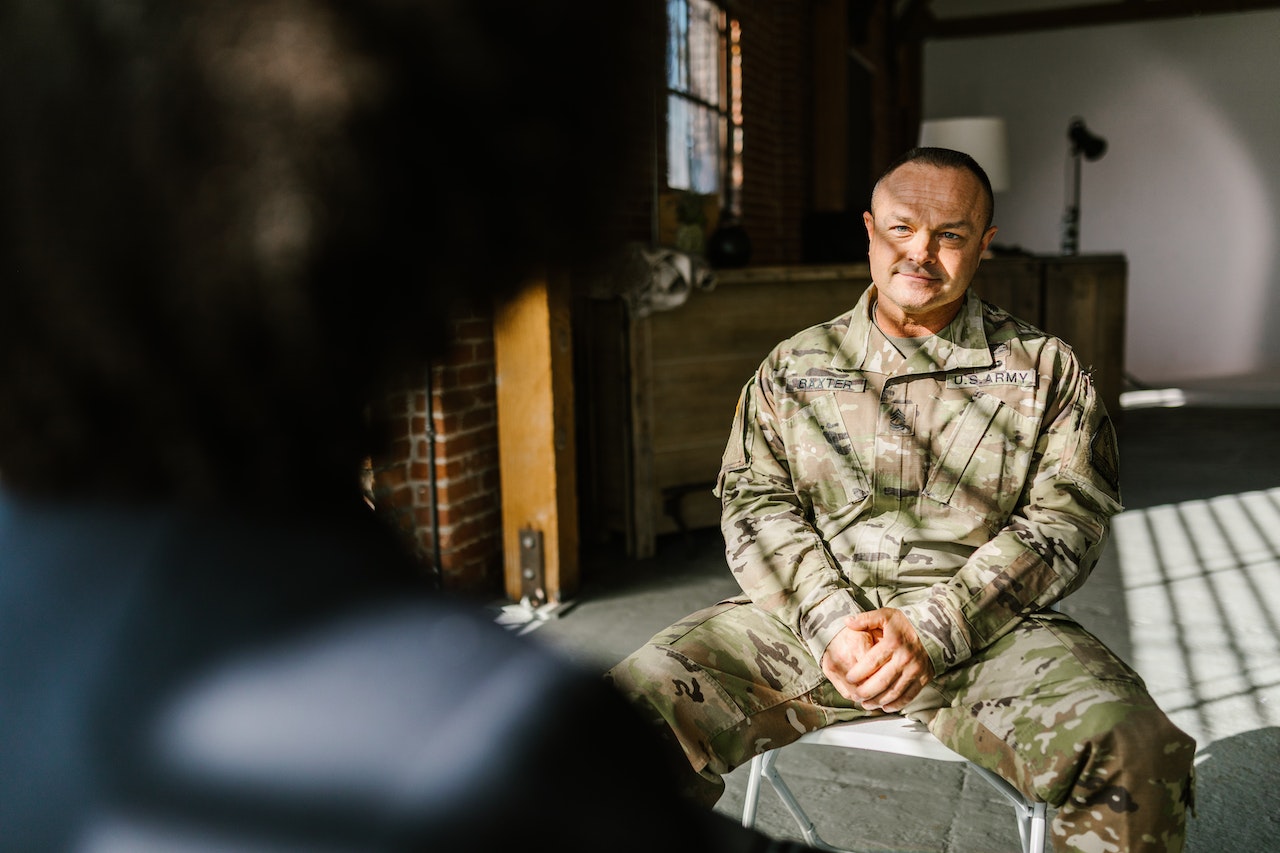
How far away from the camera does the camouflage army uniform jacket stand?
1522 mm

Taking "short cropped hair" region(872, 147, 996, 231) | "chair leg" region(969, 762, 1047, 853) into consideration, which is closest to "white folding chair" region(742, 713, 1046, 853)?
"chair leg" region(969, 762, 1047, 853)

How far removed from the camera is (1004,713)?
137 cm

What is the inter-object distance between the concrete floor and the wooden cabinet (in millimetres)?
174

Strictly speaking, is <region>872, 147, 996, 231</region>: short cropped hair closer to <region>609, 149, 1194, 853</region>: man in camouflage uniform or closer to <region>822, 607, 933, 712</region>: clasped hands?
<region>609, 149, 1194, 853</region>: man in camouflage uniform

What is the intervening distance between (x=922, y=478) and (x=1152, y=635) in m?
1.75

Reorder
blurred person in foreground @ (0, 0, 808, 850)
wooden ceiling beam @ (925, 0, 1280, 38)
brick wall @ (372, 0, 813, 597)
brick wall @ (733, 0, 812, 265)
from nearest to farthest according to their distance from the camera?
blurred person in foreground @ (0, 0, 808, 850) → brick wall @ (372, 0, 813, 597) → brick wall @ (733, 0, 812, 265) → wooden ceiling beam @ (925, 0, 1280, 38)

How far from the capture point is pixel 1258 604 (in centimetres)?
320

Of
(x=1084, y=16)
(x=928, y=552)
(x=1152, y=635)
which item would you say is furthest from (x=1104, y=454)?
(x=1084, y=16)

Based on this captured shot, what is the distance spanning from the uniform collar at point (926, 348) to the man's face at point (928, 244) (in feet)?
0.12

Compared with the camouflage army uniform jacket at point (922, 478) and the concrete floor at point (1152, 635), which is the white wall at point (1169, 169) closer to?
the concrete floor at point (1152, 635)

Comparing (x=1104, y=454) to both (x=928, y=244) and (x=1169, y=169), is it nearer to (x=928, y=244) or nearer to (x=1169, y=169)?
A: (x=928, y=244)

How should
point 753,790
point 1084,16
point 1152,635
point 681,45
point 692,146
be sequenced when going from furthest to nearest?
point 1084,16 → point 692,146 → point 681,45 → point 1152,635 → point 753,790

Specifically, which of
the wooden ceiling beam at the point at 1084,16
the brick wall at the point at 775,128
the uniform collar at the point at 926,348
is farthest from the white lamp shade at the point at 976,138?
the uniform collar at the point at 926,348

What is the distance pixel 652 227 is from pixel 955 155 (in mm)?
2415
